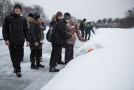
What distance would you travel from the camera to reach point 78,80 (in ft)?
7.09

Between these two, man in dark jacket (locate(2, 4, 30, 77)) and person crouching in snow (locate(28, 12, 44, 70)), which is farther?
person crouching in snow (locate(28, 12, 44, 70))

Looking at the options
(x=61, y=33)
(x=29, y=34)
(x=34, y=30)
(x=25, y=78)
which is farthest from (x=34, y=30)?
(x=25, y=78)

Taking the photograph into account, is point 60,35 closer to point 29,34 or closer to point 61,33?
point 61,33

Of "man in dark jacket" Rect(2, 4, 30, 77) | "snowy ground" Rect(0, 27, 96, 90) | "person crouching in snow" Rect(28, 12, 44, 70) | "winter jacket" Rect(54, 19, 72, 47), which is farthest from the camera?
"person crouching in snow" Rect(28, 12, 44, 70)

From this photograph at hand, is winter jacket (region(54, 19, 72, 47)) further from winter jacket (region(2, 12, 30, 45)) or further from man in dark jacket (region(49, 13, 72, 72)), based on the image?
winter jacket (region(2, 12, 30, 45))

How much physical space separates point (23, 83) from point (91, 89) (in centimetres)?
208

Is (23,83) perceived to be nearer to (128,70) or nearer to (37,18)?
(37,18)

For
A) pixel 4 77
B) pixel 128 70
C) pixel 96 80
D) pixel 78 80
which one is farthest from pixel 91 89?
pixel 4 77

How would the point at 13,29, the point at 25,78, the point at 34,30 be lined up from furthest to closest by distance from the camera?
1. the point at 34,30
2. the point at 25,78
3. the point at 13,29

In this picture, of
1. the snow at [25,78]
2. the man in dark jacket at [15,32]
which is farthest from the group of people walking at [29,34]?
the snow at [25,78]

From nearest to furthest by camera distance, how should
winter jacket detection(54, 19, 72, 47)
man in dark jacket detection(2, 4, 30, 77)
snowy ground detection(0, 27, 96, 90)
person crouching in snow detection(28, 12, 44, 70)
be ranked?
1. snowy ground detection(0, 27, 96, 90)
2. man in dark jacket detection(2, 4, 30, 77)
3. winter jacket detection(54, 19, 72, 47)
4. person crouching in snow detection(28, 12, 44, 70)

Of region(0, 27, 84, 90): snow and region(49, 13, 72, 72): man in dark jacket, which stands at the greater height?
region(49, 13, 72, 72): man in dark jacket

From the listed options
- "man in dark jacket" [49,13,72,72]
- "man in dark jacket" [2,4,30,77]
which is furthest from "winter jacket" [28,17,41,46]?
"man in dark jacket" [49,13,72,72]

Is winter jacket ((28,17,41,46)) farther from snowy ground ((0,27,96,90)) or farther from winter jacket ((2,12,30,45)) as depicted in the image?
snowy ground ((0,27,96,90))
